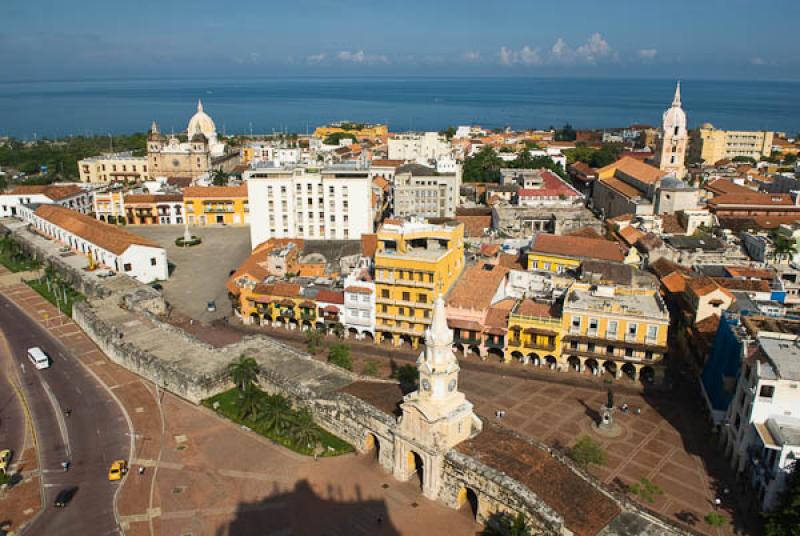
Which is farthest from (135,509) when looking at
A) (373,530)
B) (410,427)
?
(410,427)

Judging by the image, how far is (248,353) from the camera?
48.3 m

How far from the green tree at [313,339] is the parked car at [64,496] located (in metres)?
21.5

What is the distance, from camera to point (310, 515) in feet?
108

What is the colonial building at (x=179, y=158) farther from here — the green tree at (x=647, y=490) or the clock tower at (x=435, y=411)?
the green tree at (x=647, y=490)

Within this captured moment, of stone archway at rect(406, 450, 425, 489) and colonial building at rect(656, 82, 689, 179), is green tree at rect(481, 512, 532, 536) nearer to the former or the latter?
stone archway at rect(406, 450, 425, 489)

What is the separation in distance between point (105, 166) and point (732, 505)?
12388 centimetres

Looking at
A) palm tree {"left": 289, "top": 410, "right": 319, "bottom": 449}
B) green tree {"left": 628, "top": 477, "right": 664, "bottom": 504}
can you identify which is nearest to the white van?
palm tree {"left": 289, "top": 410, "right": 319, "bottom": 449}

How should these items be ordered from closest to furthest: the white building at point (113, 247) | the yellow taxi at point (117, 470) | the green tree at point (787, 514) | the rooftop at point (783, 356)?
the green tree at point (787, 514) → the rooftop at point (783, 356) → the yellow taxi at point (117, 470) → the white building at point (113, 247)

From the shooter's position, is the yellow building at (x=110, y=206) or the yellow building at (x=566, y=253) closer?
the yellow building at (x=566, y=253)

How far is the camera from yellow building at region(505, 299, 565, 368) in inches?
1916

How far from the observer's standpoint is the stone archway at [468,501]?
32.9 m

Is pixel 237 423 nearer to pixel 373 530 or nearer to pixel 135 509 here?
pixel 135 509

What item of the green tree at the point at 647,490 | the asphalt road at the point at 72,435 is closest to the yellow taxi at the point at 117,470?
the asphalt road at the point at 72,435

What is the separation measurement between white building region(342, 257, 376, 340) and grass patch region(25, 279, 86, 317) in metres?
27.6
